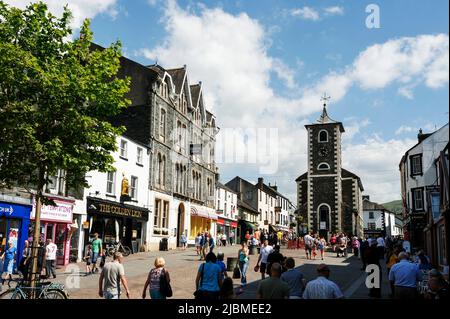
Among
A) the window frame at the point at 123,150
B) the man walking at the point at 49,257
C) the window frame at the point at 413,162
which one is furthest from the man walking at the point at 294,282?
the window frame at the point at 413,162

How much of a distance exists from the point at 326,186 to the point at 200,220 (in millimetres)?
22010

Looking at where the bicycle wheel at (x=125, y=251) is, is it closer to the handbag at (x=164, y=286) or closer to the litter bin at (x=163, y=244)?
the litter bin at (x=163, y=244)

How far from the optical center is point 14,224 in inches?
853

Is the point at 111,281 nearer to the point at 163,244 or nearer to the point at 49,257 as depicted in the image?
the point at 49,257

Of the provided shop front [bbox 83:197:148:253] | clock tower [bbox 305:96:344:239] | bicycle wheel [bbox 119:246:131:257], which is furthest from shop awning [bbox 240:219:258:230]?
bicycle wheel [bbox 119:246:131:257]

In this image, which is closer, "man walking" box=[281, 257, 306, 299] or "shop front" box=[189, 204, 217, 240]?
"man walking" box=[281, 257, 306, 299]

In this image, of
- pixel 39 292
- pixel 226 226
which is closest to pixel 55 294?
pixel 39 292

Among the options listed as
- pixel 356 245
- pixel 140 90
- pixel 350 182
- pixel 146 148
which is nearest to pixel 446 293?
pixel 356 245

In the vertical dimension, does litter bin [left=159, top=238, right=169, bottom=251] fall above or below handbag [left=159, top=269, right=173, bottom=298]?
above

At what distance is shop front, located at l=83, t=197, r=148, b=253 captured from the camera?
2730 cm

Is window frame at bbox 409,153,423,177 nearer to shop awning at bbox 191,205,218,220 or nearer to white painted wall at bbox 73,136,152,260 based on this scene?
shop awning at bbox 191,205,218,220

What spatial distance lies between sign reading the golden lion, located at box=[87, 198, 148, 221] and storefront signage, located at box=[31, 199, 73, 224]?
205cm

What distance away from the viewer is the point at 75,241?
26.0 metres
